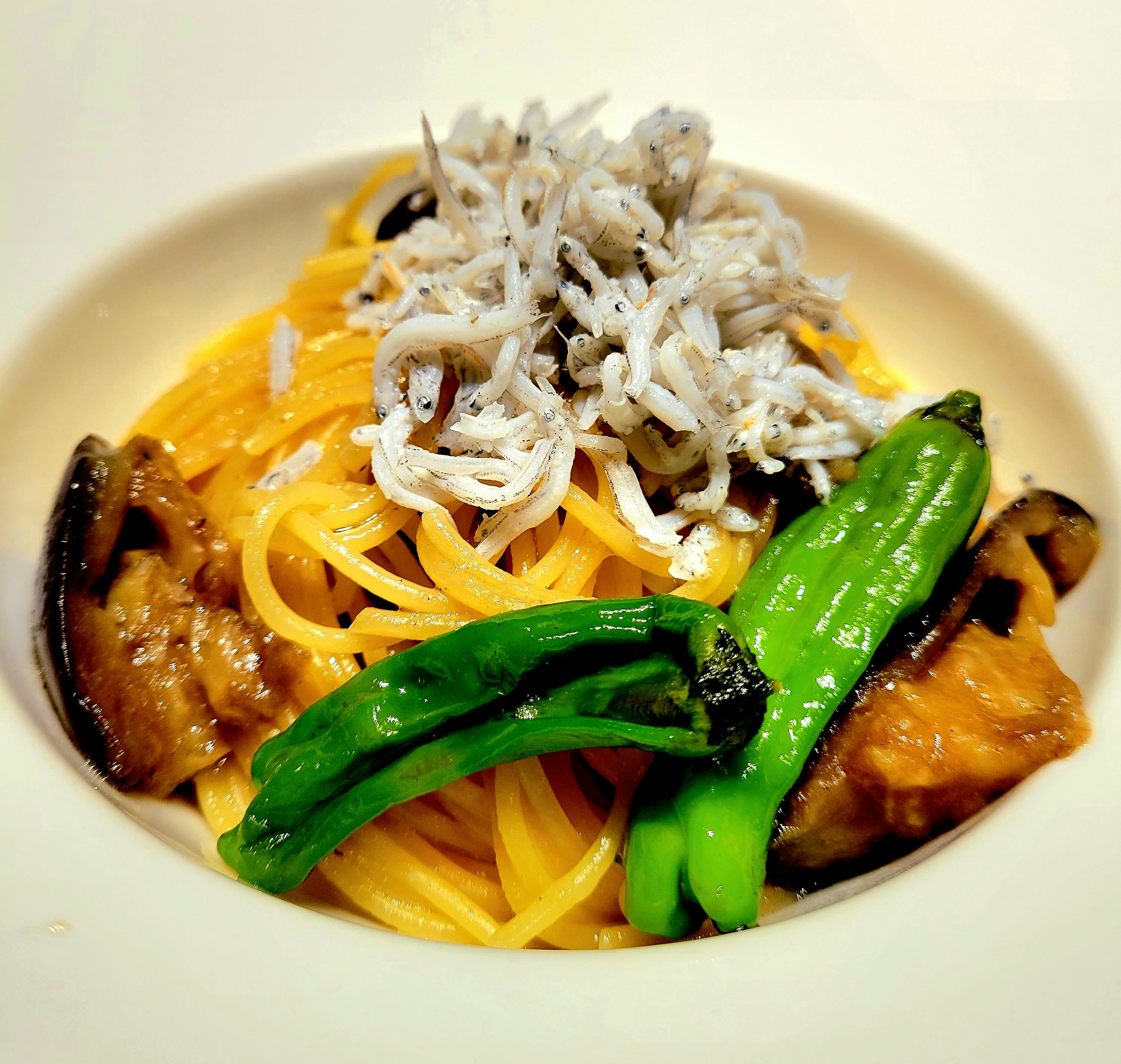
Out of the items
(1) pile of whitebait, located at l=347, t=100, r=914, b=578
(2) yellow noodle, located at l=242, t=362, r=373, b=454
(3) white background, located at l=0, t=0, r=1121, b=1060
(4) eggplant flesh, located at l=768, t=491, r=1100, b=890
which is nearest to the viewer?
(4) eggplant flesh, located at l=768, t=491, r=1100, b=890

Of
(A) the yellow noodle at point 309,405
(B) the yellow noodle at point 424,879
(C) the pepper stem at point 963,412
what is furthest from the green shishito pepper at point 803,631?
(A) the yellow noodle at point 309,405

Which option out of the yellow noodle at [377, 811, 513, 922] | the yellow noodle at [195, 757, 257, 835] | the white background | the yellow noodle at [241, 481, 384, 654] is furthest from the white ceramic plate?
the white background

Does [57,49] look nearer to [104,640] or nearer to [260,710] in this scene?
[104,640]

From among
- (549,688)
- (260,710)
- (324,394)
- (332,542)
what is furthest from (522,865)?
(324,394)

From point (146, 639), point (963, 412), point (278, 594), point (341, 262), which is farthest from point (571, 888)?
point (341, 262)

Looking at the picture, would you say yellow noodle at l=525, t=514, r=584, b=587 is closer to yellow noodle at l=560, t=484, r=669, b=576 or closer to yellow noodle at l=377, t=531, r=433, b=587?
yellow noodle at l=560, t=484, r=669, b=576

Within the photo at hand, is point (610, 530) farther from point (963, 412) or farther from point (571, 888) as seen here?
point (963, 412)

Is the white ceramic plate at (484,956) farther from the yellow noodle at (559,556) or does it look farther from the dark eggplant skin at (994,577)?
the yellow noodle at (559,556)

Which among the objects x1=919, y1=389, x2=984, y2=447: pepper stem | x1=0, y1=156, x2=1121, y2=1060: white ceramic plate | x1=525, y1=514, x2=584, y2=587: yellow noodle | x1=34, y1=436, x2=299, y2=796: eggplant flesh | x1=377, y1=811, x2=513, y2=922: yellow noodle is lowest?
x1=377, y1=811, x2=513, y2=922: yellow noodle
